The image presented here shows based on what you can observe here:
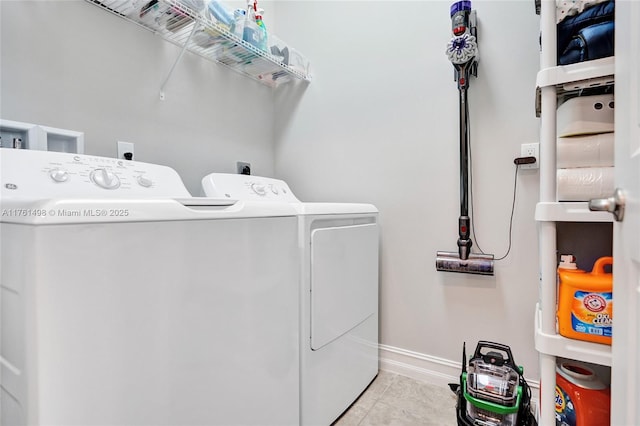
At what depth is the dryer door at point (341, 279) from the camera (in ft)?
4.05

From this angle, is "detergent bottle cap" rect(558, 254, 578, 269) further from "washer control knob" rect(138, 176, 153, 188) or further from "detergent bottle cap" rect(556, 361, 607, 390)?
"washer control knob" rect(138, 176, 153, 188)

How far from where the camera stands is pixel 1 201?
26.1 inches

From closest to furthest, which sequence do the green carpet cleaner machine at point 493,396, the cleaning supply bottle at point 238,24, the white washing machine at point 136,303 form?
the white washing machine at point 136,303
the green carpet cleaner machine at point 493,396
the cleaning supply bottle at point 238,24

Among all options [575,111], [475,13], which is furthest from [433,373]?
[475,13]

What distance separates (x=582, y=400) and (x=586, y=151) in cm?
75

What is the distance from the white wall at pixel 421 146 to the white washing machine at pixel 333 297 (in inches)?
9.0

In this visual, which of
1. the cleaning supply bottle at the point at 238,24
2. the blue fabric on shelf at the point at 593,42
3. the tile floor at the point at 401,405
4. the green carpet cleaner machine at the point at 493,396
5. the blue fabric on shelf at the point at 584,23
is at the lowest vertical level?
the tile floor at the point at 401,405

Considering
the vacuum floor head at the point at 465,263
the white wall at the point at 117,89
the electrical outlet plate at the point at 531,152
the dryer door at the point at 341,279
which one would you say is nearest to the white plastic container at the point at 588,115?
the electrical outlet plate at the point at 531,152

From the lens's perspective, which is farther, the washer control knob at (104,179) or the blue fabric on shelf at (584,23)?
the washer control knob at (104,179)

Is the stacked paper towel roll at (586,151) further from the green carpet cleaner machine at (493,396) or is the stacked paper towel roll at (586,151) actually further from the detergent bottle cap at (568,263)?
the green carpet cleaner machine at (493,396)

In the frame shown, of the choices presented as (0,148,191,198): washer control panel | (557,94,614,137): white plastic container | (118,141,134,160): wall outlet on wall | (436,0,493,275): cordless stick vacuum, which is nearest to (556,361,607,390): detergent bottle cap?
(436,0,493,275): cordless stick vacuum

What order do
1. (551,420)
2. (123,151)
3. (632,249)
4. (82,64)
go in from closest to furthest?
(632,249) < (551,420) < (82,64) < (123,151)

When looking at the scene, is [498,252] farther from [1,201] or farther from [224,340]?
[1,201]

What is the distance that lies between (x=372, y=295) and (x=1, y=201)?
1448 millimetres
